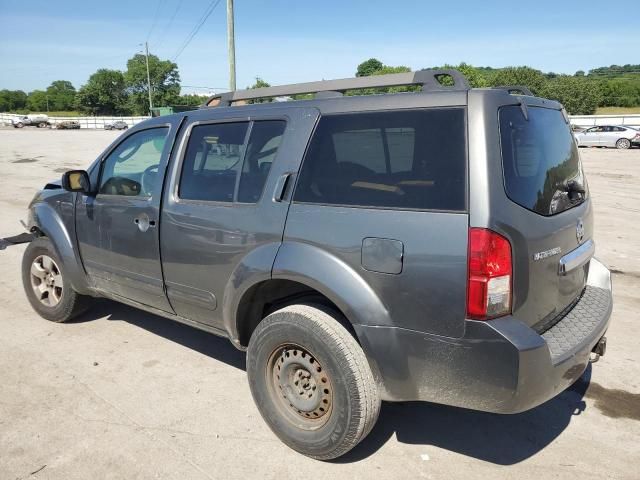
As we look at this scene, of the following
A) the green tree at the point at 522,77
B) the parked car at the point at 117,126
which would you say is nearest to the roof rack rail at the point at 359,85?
the parked car at the point at 117,126

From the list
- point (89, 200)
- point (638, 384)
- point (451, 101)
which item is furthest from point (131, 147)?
point (638, 384)

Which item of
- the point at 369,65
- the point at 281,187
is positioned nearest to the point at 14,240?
the point at 281,187

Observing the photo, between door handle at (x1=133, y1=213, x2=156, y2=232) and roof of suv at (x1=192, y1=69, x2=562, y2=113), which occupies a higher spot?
roof of suv at (x1=192, y1=69, x2=562, y2=113)

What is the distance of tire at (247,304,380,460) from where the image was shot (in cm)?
252

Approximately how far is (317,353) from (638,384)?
97.0 inches

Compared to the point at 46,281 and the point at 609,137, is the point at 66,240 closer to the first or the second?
the point at 46,281

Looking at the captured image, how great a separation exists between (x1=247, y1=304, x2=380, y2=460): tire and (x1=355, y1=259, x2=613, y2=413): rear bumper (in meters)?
0.11

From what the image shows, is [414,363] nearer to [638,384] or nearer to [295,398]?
[295,398]

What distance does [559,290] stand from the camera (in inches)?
104

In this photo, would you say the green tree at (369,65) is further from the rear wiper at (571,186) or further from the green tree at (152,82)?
the rear wiper at (571,186)

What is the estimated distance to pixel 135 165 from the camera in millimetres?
3848

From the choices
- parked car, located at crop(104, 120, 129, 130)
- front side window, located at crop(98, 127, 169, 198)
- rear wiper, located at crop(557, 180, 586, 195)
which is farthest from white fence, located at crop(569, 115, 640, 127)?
parked car, located at crop(104, 120, 129, 130)

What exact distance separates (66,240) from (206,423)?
2.10m

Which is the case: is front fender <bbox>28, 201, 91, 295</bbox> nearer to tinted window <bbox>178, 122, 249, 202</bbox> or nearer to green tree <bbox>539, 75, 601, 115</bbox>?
tinted window <bbox>178, 122, 249, 202</bbox>
